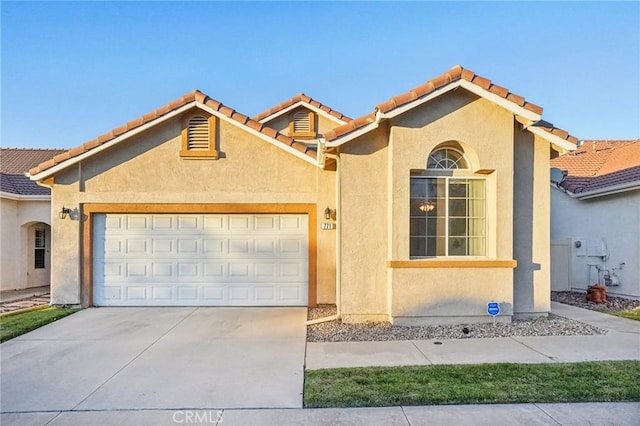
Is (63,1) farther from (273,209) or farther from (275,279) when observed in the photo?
(275,279)

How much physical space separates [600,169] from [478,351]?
12836 mm

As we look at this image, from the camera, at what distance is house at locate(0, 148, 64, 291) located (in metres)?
12.6

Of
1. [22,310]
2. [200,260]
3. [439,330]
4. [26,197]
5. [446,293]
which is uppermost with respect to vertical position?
[26,197]

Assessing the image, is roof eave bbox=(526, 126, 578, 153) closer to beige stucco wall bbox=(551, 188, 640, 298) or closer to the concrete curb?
beige stucco wall bbox=(551, 188, 640, 298)

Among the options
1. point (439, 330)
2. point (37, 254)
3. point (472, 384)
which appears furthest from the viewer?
point (37, 254)

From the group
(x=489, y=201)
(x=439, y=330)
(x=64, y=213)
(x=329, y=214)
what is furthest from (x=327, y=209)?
(x=64, y=213)

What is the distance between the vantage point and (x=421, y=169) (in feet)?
26.3

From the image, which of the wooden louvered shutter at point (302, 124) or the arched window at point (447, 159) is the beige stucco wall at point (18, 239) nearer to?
the wooden louvered shutter at point (302, 124)

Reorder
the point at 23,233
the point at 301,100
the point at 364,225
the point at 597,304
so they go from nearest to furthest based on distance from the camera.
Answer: the point at 364,225 → the point at 597,304 → the point at 23,233 → the point at 301,100

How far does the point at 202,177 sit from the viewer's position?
10.2m

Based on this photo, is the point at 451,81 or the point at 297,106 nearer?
the point at 451,81

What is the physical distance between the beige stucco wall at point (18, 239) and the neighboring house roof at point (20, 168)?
38 cm

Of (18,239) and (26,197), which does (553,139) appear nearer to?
(26,197)

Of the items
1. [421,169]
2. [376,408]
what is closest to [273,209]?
[421,169]
